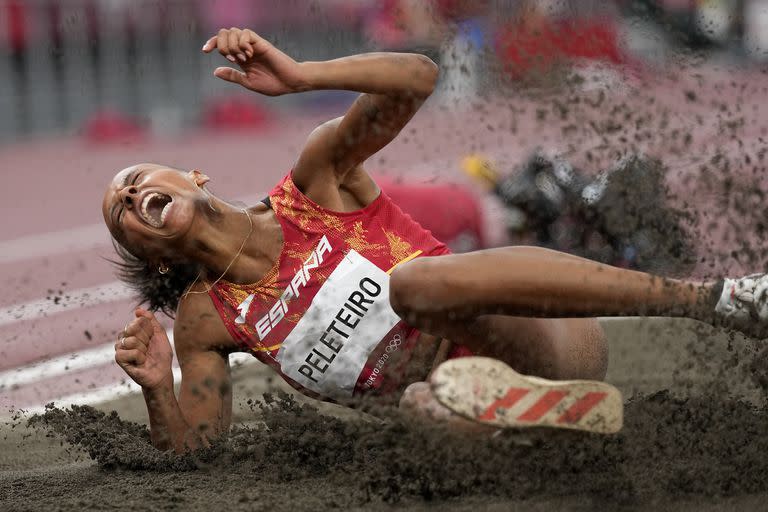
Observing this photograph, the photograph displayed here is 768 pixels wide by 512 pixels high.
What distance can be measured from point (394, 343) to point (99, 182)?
8422 millimetres

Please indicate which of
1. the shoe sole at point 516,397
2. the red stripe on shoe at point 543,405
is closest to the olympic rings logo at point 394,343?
the shoe sole at point 516,397

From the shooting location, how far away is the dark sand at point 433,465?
10.2 ft

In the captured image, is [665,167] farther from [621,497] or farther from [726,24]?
[621,497]

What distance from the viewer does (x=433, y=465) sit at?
3.16 m

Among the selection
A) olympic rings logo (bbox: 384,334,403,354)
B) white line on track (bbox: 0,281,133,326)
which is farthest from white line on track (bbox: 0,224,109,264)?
olympic rings logo (bbox: 384,334,403,354)

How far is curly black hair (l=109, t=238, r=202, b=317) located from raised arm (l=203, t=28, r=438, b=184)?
0.53m

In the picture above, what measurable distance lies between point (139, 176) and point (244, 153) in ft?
28.1

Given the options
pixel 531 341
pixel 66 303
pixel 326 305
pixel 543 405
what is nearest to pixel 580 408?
pixel 543 405

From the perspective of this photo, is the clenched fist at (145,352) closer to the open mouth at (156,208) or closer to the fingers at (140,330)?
the fingers at (140,330)

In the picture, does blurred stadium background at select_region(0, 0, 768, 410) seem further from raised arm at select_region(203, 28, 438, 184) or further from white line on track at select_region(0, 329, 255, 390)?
raised arm at select_region(203, 28, 438, 184)

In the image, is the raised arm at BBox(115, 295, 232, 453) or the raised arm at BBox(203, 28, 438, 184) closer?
the raised arm at BBox(203, 28, 438, 184)

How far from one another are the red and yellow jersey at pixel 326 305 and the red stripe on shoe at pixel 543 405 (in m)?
0.57

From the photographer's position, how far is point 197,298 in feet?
12.0

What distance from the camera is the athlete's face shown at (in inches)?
137
